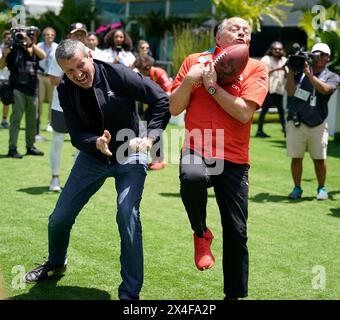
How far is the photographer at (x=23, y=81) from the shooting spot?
10.9m

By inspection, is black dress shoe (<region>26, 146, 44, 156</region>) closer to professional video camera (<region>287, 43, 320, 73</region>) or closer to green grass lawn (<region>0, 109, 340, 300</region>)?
green grass lawn (<region>0, 109, 340, 300</region>)

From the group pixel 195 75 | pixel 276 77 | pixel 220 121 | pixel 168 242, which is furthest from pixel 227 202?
pixel 276 77

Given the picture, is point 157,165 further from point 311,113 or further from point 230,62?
point 230,62

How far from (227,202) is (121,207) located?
0.76 m

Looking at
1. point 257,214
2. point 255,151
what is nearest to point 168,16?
point 255,151

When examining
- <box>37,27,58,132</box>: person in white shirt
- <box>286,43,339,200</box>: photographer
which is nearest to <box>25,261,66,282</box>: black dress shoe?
<box>286,43,339,200</box>: photographer

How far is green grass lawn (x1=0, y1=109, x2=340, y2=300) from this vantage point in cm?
521

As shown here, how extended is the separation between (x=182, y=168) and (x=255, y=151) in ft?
28.3

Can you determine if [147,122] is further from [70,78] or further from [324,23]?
[324,23]

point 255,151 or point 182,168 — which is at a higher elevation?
point 182,168

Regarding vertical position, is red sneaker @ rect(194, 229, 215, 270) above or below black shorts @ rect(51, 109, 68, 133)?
above

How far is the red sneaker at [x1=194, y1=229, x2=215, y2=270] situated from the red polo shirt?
0.64m

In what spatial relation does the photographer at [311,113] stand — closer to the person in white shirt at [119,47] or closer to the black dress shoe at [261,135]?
the person in white shirt at [119,47]

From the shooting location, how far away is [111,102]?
4648 mm
